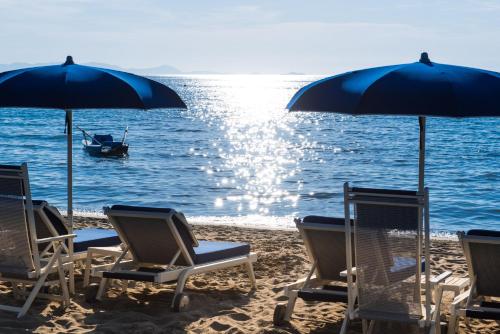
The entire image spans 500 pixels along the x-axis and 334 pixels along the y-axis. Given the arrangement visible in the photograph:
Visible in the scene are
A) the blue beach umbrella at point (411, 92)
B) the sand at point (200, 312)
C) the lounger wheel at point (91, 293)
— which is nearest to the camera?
the blue beach umbrella at point (411, 92)

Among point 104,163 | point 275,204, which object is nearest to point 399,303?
point 275,204

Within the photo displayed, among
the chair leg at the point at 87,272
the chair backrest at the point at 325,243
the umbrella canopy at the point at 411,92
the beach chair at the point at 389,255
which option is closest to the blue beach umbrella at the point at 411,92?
the umbrella canopy at the point at 411,92

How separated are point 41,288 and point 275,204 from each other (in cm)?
1272

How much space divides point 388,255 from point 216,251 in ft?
6.26

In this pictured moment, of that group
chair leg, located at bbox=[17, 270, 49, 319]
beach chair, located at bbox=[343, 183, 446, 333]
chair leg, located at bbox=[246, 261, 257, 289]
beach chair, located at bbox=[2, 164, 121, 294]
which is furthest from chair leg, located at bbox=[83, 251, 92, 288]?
beach chair, located at bbox=[343, 183, 446, 333]

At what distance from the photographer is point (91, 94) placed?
250 inches

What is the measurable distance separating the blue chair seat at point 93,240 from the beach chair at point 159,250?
0.51m

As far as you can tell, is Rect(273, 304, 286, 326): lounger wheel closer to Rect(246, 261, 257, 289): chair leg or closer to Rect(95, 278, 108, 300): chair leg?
Rect(246, 261, 257, 289): chair leg

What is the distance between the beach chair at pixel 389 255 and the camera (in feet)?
17.0

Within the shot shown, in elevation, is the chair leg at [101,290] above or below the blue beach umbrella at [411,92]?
below

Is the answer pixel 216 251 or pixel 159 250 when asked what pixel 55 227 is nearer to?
pixel 159 250

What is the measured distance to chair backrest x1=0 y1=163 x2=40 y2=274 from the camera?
5.99 meters

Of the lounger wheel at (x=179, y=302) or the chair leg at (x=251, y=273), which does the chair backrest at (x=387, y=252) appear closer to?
the lounger wheel at (x=179, y=302)

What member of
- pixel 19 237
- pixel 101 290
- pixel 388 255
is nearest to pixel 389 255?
pixel 388 255
